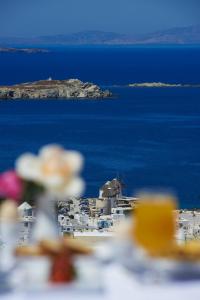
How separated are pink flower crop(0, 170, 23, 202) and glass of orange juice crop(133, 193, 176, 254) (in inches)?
9.9

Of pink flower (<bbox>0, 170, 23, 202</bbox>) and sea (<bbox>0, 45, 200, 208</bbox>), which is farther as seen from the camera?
sea (<bbox>0, 45, 200, 208</bbox>)

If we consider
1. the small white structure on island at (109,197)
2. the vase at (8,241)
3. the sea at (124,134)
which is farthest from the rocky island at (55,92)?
the vase at (8,241)

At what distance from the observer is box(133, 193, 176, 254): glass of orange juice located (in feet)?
6.11

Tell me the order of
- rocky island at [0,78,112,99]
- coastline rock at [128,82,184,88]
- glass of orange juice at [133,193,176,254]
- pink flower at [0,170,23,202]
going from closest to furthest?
glass of orange juice at [133,193,176,254] → pink flower at [0,170,23,202] → rocky island at [0,78,112,99] → coastline rock at [128,82,184,88]

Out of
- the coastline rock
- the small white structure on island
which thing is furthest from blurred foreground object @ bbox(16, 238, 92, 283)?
the coastline rock

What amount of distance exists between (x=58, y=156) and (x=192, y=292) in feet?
1.29

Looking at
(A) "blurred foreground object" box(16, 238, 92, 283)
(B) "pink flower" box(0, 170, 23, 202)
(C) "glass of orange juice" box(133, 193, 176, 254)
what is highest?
(B) "pink flower" box(0, 170, 23, 202)

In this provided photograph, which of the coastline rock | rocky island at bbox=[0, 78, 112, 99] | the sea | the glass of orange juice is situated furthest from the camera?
the coastline rock

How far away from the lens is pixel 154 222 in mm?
1860

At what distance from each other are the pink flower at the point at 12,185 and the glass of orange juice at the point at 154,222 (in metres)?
0.25

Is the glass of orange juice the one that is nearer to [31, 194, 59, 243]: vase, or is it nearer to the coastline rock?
[31, 194, 59, 243]: vase

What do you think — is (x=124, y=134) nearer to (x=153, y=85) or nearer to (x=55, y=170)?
(x=153, y=85)

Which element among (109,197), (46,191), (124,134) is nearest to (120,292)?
(46,191)

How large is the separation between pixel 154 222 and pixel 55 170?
0.24m
